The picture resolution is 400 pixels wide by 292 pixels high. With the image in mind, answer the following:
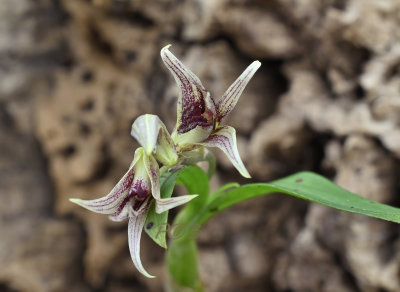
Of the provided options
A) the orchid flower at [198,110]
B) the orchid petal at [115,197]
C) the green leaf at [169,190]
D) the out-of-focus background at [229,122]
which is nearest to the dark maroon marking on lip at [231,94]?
the orchid flower at [198,110]

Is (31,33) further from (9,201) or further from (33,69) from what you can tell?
(9,201)

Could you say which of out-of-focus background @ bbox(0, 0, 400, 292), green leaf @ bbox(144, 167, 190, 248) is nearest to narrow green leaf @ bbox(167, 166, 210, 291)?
green leaf @ bbox(144, 167, 190, 248)

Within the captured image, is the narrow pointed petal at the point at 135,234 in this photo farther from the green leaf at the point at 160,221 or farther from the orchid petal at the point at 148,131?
the orchid petal at the point at 148,131

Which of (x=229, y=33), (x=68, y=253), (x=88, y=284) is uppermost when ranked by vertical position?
(x=229, y=33)

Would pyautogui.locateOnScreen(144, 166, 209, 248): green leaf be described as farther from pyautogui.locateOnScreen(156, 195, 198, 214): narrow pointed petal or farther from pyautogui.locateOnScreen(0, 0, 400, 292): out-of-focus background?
pyautogui.locateOnScreen(0, 0, 400, 292): out-of-focus background

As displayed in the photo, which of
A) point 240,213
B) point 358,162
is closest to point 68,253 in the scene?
point 240,213

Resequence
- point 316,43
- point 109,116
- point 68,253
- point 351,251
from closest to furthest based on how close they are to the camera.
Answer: point 351,251, point 316,43, point 109,116, point 68,253
